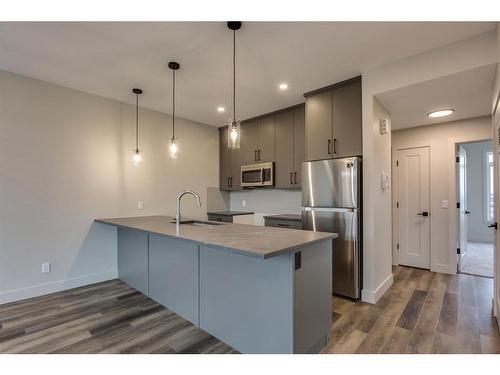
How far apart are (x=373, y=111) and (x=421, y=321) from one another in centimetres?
216

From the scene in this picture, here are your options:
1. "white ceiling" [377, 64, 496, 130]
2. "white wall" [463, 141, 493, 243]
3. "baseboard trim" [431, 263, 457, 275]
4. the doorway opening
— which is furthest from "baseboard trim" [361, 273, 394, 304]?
"white wall" [463, 141, 493, 243]

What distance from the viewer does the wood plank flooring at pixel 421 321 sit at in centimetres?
191

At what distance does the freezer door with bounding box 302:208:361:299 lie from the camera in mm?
2754

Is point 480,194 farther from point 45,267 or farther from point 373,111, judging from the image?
point 45,267

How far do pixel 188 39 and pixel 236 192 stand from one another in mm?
3342

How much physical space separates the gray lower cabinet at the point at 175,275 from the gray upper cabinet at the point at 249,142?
231 cm

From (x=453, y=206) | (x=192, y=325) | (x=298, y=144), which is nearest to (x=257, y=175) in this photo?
(x=298, y=144)

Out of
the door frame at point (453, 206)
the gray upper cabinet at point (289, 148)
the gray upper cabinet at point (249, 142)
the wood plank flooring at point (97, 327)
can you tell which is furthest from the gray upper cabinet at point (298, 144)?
the wood plank flooring at point (97, 327)

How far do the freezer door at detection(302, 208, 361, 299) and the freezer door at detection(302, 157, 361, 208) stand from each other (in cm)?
11

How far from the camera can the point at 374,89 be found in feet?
8.73

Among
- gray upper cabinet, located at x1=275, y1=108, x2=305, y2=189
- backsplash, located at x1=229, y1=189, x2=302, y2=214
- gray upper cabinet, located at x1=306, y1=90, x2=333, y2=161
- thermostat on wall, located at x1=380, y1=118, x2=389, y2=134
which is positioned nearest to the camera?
thermostat on wall, located at x1=380, y1=118, x2=389, y2=134

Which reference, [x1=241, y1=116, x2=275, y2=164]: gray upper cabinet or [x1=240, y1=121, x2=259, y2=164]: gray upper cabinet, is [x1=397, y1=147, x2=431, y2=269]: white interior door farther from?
[x1=240, y1=121, x2=259, y2=164]: gray upper cabinet

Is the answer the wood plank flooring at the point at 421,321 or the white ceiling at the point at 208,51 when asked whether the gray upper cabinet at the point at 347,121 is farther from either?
the wood plank flooring at the point at 421,321

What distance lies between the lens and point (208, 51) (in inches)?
91.0
